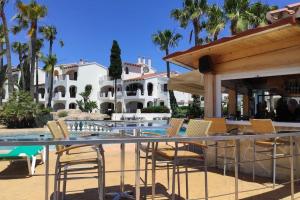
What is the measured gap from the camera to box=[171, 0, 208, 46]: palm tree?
31019 mm

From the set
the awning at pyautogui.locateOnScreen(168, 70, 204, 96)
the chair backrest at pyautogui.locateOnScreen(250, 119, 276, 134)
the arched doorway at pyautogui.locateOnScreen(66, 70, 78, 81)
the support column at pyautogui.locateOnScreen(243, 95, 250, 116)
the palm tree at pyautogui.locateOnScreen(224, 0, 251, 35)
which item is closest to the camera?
the chair backrest at pyautogui.locateOnScreen(250, 119, 276, 134)

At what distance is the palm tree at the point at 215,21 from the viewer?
1005 inches

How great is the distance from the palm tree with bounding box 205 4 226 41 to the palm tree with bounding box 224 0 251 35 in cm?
98

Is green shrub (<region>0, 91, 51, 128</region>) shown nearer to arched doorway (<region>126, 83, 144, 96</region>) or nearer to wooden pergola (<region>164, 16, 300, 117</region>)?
wooden pergola (<region>164, 16, 300, 117</region>)

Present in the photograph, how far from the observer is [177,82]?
1137 centimetres

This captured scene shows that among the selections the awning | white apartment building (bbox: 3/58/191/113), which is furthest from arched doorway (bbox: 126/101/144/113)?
the awning

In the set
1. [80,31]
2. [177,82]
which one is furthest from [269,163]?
[80,31]

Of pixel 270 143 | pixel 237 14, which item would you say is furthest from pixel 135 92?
pixel 270 143

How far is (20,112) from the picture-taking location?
2348cm

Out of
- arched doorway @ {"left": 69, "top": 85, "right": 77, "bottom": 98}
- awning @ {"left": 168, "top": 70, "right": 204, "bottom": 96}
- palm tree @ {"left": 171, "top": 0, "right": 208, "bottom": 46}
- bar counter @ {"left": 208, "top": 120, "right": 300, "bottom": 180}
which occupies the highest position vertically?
palm tree @ {"left": 171, "top": 0, "right": 208, "bottom": 46}

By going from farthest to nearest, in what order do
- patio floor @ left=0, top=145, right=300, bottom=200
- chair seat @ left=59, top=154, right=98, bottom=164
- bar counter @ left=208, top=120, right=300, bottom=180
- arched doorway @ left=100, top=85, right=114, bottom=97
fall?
arched doorway @ left=100, top=85, right=114, bottom=97
bar counter @ left=208, top=120, right=300, bottom=180
patio floor @ left=0, top=145, right=300, bottom=200
chair seat @ left=59, top=154, right=98, bottom=164

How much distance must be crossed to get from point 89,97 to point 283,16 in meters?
50.1

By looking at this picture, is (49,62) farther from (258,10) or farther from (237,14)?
(258,10)

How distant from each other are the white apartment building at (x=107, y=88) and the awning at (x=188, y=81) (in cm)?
3756
